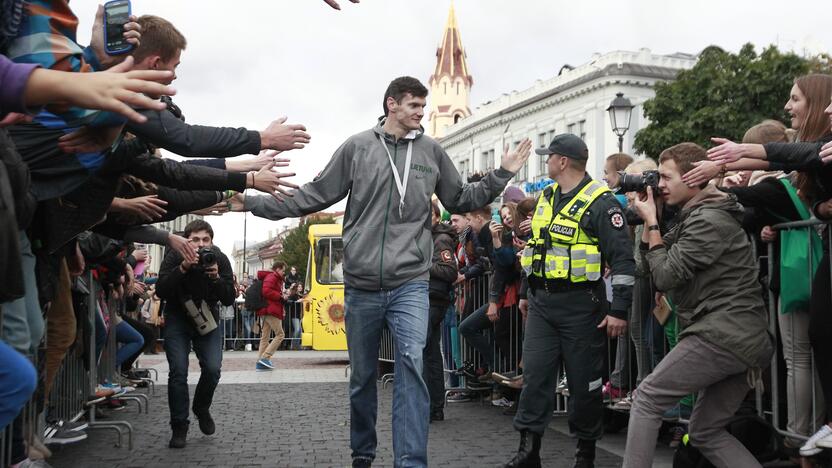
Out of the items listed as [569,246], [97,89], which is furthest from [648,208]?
[97,89]

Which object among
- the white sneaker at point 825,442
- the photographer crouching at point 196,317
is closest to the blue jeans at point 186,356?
the photographer crouching at point 196,317

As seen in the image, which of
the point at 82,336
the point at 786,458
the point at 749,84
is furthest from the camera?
the point at 749,84

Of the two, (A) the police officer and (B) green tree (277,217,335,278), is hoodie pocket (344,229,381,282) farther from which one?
(B) green tree (277,217,335,278)

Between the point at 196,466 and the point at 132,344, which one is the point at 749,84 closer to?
the point at 132,344

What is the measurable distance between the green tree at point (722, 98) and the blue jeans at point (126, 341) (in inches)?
1417

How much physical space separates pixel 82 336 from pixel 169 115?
11.9ft

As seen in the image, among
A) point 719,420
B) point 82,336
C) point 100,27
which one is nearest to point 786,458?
point 719,420

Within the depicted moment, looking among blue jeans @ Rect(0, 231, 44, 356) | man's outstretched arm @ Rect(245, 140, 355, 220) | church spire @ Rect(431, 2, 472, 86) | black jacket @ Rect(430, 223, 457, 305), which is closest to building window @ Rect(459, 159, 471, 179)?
church spire @ Rect(431, 2, 472, 86)

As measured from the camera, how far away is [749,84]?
45250mm

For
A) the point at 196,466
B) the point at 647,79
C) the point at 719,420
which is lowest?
the point at 196,466

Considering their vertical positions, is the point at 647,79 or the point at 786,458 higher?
the point at 647,79

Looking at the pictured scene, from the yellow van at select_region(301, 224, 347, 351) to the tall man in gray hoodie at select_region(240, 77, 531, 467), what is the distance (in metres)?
15.2

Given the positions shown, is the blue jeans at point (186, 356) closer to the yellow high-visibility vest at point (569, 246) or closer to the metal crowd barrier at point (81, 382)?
the metal crowd barrier at point (81, 382)

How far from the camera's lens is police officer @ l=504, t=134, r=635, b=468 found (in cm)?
641
